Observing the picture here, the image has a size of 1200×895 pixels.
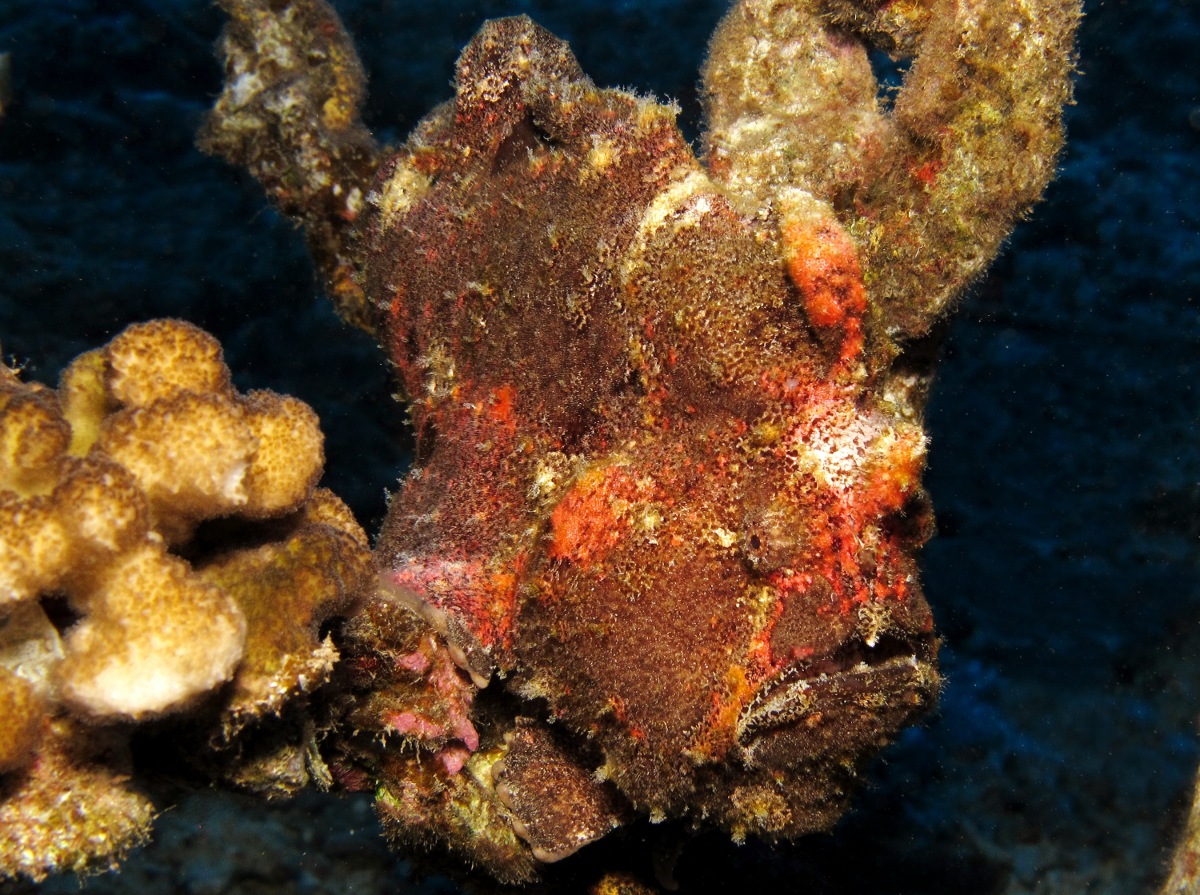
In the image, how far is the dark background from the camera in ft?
21.6

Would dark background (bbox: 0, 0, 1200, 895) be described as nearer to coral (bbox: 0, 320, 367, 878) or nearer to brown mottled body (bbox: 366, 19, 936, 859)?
brown mottled body (bbox: 366, 19, 936, 859)

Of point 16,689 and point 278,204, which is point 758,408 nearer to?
point 16,689

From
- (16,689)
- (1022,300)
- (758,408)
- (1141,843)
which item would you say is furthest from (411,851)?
(1141,843)

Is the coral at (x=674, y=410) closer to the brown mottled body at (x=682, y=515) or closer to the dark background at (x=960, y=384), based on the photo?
the brown mottled body at (x=682, y=515)

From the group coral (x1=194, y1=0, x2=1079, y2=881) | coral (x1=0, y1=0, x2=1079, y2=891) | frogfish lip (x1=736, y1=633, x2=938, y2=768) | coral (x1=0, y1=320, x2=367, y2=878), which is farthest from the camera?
coral (x1=194, y1=0, x2=1079, y2=881)

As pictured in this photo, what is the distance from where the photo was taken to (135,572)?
201 centimetres

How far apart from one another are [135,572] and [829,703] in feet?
6.73

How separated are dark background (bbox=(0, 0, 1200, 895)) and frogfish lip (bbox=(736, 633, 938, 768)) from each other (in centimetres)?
328

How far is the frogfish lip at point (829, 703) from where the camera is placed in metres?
2.45

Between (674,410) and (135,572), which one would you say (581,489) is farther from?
(135,572)

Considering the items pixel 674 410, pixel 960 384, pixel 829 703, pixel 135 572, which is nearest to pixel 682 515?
pixel 674 410

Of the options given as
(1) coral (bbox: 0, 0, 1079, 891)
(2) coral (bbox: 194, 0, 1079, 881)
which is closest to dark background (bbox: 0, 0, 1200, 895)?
(2) coral (bbox: 194, 0, 1079, 881)

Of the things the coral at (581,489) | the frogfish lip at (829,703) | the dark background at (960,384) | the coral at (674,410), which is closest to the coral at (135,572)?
the coral at (581,489)

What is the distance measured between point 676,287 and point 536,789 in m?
2.08
